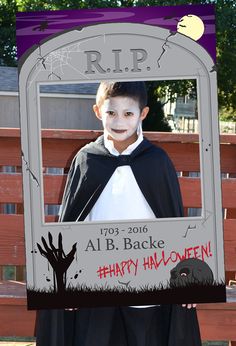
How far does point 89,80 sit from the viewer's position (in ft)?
8.07

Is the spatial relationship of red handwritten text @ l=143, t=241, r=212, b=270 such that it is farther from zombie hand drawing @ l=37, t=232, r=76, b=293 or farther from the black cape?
zombie hand drawing @ l=37, t=232, r=76, b=293

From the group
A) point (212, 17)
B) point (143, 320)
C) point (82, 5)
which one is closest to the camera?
point (212, 17)

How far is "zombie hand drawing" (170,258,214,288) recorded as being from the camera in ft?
8.23

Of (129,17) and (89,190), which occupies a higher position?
(129,17)

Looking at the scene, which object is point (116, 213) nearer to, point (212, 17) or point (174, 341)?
point (174, 341)

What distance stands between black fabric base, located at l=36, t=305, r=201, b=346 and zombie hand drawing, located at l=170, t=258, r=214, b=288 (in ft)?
Result: 0.67

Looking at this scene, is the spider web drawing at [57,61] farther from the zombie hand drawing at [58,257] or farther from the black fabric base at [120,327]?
the black fabric base at [120,327]

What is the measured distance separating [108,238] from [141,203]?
192 mm

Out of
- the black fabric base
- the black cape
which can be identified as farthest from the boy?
the black fabric base

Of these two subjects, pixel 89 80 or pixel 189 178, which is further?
pixel 189 178

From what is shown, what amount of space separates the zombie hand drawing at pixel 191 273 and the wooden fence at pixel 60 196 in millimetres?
242

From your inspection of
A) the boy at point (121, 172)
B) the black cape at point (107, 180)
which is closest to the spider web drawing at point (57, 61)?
the boy at point (121, 172)

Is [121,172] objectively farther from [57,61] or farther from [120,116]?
[57,61]

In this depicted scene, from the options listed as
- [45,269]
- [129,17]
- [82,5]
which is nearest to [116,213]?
[45,269]
